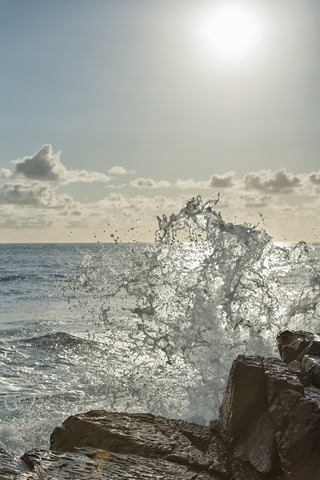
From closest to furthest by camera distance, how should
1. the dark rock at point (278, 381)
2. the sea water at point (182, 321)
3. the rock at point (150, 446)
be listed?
the rock at point (150, 446)
the dark rock at point (278, 381)
the sea water at point (182, 321)

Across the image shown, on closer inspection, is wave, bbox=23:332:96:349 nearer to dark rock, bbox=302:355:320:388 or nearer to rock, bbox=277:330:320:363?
rock, bbox=277:330:320:363

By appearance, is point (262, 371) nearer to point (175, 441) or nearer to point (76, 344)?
point (175, 441)

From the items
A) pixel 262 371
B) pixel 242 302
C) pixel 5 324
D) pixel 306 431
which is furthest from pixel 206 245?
pixel 5 324

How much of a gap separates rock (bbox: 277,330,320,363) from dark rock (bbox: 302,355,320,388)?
0.82 feet

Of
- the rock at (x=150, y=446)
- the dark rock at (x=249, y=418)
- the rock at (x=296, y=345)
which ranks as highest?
the rock at (x=296, y=345)

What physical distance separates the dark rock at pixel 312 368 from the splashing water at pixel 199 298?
8.64ft

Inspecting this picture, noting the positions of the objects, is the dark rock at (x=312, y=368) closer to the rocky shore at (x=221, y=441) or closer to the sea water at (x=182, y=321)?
the rocky shore at (x=221, y=441)

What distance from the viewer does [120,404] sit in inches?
336

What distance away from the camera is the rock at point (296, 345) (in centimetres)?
563

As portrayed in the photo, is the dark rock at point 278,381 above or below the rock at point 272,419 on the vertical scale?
above

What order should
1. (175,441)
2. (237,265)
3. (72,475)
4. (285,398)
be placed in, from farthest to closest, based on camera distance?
(237,265), (175,441), (285,398), (72,475)

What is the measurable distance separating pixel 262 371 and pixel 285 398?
0.44m

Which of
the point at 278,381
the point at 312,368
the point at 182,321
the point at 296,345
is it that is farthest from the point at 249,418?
the point at 182,321

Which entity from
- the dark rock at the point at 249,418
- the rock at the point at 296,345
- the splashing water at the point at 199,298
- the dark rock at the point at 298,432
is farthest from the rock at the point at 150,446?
the splashing water at the point at 199,298
